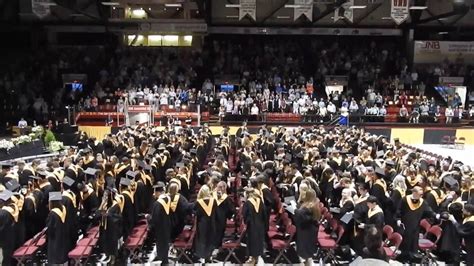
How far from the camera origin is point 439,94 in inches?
1240

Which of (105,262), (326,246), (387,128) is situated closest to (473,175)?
(326,246)

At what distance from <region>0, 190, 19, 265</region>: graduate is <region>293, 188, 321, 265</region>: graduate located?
4553mm

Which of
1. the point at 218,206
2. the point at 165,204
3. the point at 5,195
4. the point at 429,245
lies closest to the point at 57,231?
the point at 5,195

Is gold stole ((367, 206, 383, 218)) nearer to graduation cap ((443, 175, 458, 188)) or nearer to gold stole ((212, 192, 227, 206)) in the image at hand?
gold stole ((212, 192, 227, 206))

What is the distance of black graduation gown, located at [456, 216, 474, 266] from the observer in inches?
347

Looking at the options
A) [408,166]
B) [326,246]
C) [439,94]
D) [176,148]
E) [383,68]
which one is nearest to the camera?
[326,246]

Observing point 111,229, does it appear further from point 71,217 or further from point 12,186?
point 12,186

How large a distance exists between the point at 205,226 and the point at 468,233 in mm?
4344

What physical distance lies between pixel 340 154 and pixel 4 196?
27.6ft

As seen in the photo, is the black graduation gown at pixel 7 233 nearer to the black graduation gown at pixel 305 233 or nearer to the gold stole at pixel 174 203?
the gold stole at pixel 174 203

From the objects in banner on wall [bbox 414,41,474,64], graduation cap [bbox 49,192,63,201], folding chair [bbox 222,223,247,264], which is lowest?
folding chair [bbox 222,223,247,264]

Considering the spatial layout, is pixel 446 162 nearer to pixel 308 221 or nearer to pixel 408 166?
pixel 408 166

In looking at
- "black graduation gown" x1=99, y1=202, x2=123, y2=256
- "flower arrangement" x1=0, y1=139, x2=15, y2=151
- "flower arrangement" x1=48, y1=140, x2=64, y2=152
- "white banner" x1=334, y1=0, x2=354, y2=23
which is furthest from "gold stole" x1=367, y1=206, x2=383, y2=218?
"white banner" x1=334, y1=0, x2=354, y2=23

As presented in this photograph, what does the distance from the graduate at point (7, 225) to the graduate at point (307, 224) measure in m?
4.55
